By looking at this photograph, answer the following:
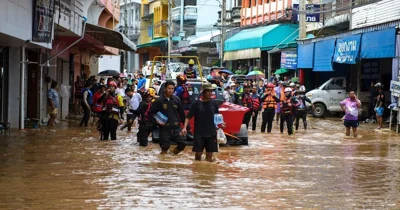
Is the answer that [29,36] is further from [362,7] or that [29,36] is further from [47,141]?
[362,7]

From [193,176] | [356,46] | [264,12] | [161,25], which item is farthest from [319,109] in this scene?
[161,25]

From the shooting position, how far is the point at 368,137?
22406 mm

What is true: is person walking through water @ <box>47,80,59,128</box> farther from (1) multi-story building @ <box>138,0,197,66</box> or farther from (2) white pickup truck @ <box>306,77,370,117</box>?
(1) multi-story building @ <box>138,0,197,66</box>

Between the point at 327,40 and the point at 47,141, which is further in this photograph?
the point at 327,40

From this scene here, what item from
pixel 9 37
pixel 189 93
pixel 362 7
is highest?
pixel 362 7

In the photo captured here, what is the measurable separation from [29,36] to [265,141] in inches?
269

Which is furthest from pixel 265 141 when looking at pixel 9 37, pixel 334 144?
pixel 9 37

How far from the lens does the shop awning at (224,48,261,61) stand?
148 ft

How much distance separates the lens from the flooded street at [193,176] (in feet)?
31.9

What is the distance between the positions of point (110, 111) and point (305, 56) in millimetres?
19796

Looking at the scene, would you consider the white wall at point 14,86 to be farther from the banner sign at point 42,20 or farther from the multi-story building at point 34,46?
the banner sign at point 42,20

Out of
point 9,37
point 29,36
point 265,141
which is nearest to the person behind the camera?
point 9,37

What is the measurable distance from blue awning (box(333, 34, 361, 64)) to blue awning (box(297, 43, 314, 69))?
3231 millimetres

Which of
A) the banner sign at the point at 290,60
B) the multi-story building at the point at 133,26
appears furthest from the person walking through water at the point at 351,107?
the multi-story building at the point at 133,26
